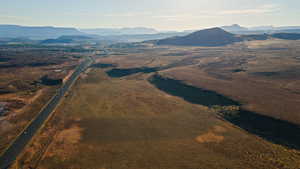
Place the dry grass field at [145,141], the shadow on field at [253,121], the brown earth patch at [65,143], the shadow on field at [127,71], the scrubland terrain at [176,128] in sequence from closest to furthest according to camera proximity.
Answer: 1. the dry grass field at [145,141]
2. the scrubland terrain at [176,128]
3. the brown earth patch at [65,143]
4. the shadow on field at [253,121]
5. the shadow on field at [127,71]

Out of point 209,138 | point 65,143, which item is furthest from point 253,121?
point 65,143

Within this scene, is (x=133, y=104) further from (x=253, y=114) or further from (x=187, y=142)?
(x=253, y=114)

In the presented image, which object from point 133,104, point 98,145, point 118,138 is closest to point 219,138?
point 118,138

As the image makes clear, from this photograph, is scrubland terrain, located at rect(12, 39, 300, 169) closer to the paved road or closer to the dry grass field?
the dry grass field

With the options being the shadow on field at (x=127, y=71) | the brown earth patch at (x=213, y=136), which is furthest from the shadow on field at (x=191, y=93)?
the shadow on field at (x=127, y=71)

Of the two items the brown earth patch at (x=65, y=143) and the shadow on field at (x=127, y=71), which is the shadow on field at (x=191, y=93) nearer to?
the shadow on field at (x=127, y=71)

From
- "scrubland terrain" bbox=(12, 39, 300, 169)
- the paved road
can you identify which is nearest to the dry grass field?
"scrubland terrain" bbox=(12, 39, 300, 169)
